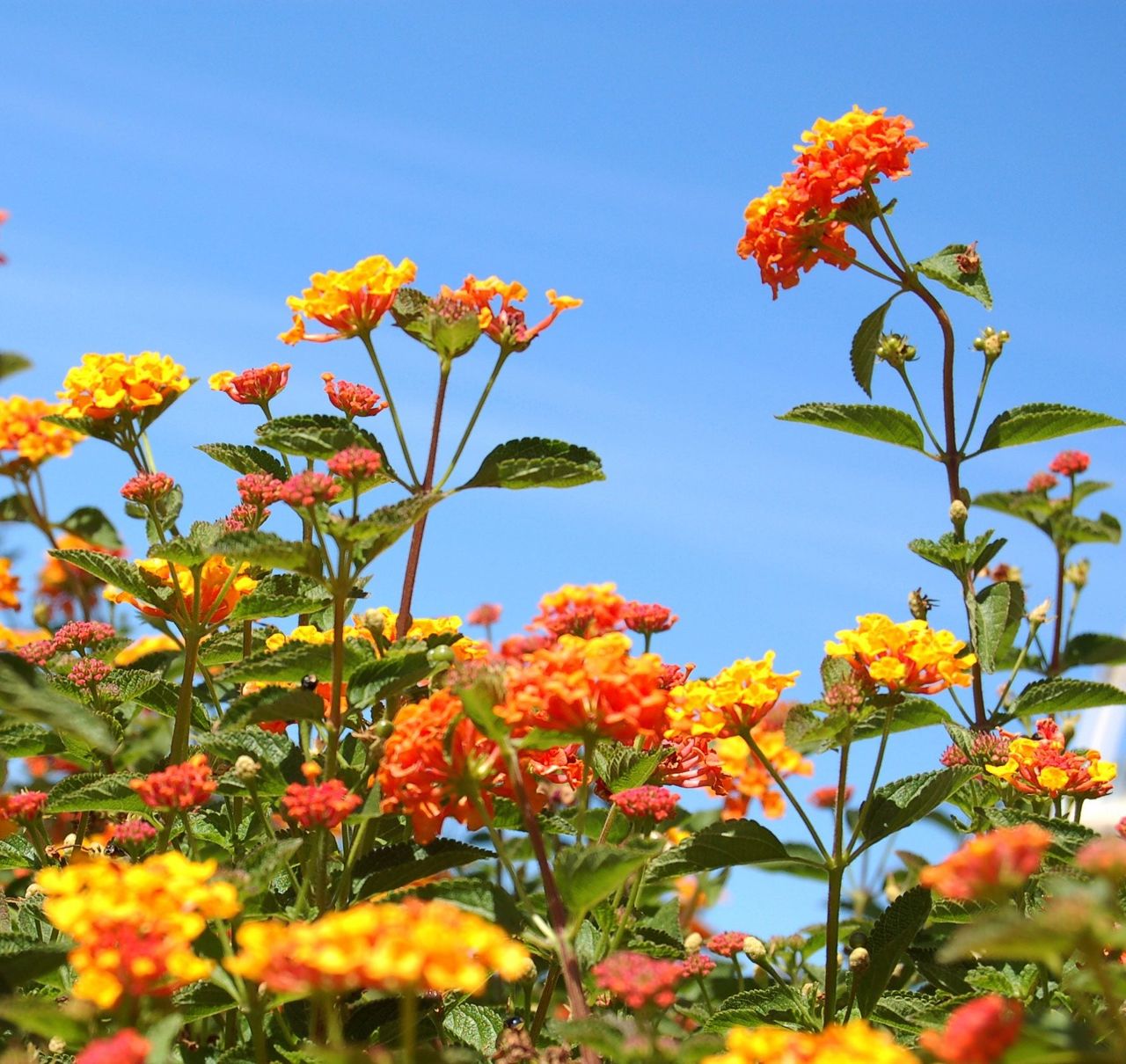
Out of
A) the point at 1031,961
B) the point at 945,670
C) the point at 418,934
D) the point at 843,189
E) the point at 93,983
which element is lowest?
the point at 1031,961

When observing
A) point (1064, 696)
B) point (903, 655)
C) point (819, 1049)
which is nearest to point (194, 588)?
point (903, 655)

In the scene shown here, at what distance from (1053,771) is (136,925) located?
1788mm

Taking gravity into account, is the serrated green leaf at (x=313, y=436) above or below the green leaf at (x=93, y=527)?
above

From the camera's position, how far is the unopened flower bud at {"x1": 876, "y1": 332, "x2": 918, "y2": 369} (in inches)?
132

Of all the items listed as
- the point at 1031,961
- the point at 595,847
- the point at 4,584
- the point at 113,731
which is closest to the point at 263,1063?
the point at 595,847

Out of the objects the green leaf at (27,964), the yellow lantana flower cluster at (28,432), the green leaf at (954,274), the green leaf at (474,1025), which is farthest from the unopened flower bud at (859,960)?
the yellow lantana flower cluster at (28,432)

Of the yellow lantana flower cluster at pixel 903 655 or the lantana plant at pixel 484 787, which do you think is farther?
the yellow lantana flower cluster at pixel 903 655

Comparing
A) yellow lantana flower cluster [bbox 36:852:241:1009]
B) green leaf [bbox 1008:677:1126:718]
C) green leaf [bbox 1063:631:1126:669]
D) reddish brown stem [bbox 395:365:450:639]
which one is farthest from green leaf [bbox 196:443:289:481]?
green leaf [bbox 1063:631:1126:669]

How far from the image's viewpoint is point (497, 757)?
194 cm

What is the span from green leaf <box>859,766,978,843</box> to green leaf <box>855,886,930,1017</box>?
13 cm

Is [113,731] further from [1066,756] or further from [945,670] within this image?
[1066,756]

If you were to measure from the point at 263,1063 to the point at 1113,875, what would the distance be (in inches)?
44.0

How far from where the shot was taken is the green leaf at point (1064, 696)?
2967 millimetres

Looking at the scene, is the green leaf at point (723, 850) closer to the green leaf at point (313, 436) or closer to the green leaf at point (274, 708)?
the green leaf at point (274, 708)
